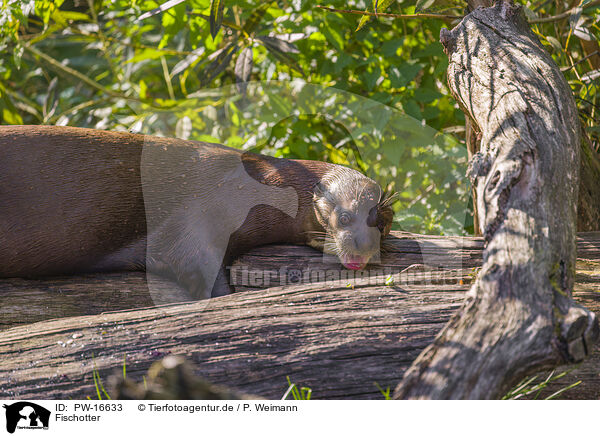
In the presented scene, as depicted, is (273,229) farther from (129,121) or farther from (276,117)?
(129,121)

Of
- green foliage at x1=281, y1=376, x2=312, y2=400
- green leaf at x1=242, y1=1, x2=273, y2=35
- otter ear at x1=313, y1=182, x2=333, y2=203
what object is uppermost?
green leaf at x1=242, y1=1, x2=273, y2=35

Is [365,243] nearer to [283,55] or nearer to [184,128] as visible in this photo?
[283,55]

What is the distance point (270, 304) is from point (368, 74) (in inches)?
87.7

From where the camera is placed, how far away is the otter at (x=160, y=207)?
2.46 metres

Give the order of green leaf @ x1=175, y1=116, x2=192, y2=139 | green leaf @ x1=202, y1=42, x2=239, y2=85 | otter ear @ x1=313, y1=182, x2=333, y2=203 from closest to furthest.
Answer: otter ear @ x1=313, y1=182, x2=333, y2=203 < green leaf @ x1=202, y1=42, x2=239, y2=85 < green leaf @ x1=175, y1=116, x2=192, y2=139

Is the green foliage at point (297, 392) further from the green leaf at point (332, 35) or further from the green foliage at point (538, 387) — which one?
the green leaf at point (332, 35)

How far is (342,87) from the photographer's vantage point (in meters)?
3.90

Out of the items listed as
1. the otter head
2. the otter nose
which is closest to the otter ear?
the otter head

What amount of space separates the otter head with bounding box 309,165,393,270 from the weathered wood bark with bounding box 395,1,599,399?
0.59 metres

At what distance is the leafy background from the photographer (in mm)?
3492

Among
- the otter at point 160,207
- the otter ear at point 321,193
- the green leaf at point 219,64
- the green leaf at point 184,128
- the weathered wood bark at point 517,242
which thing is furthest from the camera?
the green leaf at point 184,128
